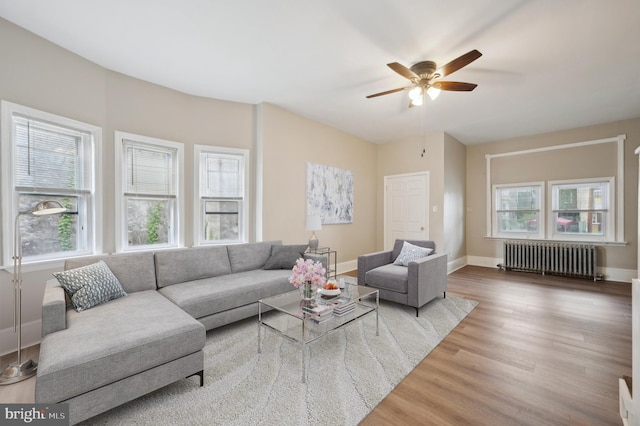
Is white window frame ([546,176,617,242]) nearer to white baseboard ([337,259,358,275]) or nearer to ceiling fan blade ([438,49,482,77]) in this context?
white baseboard ([337,259,358,275])

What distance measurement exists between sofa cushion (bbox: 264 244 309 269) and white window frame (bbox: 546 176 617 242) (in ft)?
17.4

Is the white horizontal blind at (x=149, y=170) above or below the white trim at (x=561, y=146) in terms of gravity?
below

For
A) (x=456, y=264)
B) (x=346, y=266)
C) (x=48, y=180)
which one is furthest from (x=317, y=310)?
(x=456, y=264)

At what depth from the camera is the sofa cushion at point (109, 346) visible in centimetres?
138

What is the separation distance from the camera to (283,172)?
4336mm

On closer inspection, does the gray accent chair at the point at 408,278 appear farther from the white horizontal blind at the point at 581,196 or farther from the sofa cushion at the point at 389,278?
the white horizontal blind at the point at 581,196

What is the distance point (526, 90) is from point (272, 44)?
11.2 feet

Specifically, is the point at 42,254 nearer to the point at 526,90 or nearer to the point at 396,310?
the point at 396,310

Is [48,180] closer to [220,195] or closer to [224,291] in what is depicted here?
[220,195]

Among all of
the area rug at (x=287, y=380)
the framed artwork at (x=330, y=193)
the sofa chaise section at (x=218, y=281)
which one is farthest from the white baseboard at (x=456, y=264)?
the sofa chaise section at (x=218, y=281)

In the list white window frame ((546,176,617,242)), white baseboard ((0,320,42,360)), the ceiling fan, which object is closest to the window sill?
white window frame ((546,176,617,242))

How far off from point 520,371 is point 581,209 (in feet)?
15.6

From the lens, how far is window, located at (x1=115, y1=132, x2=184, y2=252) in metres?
3.23

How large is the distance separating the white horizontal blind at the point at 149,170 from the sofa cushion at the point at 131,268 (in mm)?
979
